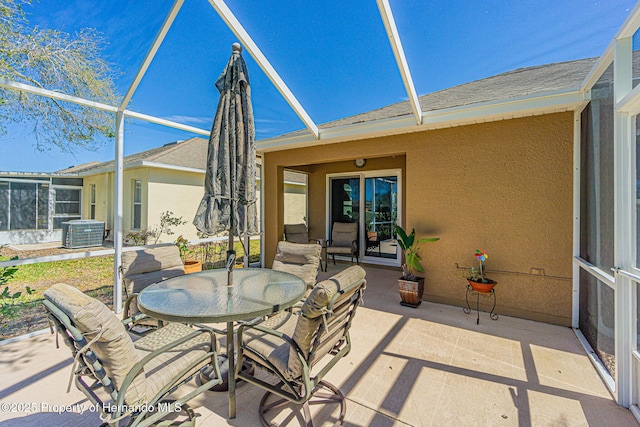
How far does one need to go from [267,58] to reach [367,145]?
7.86 feet

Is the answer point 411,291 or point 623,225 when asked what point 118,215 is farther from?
point 623,225

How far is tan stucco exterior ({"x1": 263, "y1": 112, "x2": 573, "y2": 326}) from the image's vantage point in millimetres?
3756

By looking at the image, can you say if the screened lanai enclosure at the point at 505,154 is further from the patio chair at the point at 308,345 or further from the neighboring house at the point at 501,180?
the patio chair at the point at 308,345

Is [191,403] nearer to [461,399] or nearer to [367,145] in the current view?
[461,399]

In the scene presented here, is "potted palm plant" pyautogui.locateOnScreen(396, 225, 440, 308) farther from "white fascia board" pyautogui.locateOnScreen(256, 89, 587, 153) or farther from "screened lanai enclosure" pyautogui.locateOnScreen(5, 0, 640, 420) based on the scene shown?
"white fascia board" pyautogui.locateOnScreen(256, 89, 587, 153)

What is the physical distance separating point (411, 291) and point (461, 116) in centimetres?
282

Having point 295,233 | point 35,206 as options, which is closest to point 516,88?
point 295,233

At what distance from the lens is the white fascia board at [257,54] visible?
10.0ft

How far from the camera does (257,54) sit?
3535 millimetres

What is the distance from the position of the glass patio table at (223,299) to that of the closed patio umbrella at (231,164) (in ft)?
0.91

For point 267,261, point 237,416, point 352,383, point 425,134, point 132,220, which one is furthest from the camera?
point 132,220

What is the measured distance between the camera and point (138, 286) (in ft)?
10.4

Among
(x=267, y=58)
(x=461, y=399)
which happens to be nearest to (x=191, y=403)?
(x=461, y=399)

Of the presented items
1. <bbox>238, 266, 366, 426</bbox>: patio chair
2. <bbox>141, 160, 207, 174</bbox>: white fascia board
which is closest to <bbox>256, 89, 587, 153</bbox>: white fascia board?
<bbox>238, 266, 366, 426</bbox>: patio chair
